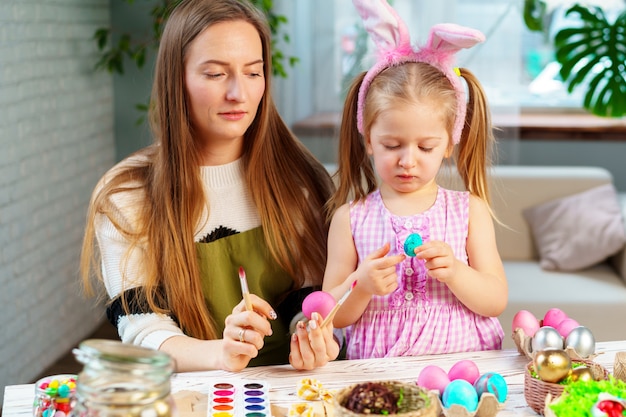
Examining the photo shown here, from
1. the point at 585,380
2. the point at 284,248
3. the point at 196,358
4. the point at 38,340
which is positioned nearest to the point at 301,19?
the point at 38,340

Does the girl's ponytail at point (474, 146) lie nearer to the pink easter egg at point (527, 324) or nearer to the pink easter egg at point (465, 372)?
the pink easter egg at point (527, 324)

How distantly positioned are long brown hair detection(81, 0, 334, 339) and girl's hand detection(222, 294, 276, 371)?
269mm

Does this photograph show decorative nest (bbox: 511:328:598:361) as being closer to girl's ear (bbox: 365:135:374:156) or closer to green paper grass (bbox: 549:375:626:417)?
green paper grass (bbox: 549:375:626:417)

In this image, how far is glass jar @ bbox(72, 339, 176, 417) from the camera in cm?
88

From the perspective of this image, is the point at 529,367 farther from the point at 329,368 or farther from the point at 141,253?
the point at 141,253

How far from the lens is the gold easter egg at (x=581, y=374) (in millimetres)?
1201

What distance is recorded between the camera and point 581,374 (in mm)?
1211

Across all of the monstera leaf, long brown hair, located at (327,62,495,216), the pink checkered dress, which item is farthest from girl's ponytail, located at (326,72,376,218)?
the monstera leaf

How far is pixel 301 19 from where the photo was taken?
4449 mm

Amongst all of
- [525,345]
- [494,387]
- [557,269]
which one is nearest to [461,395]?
[494,387]

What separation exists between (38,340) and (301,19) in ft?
7.00

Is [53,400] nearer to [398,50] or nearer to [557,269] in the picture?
[398,50]

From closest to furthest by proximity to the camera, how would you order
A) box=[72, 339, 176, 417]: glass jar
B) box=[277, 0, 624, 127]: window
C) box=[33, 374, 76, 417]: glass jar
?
box=[72, 339, 176, 417]: glass jar
box=[33, 374, 76, 417]: glass jar
box=[277, 0, 624, 127]: window

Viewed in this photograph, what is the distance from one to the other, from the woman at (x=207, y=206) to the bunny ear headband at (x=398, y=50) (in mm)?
235
